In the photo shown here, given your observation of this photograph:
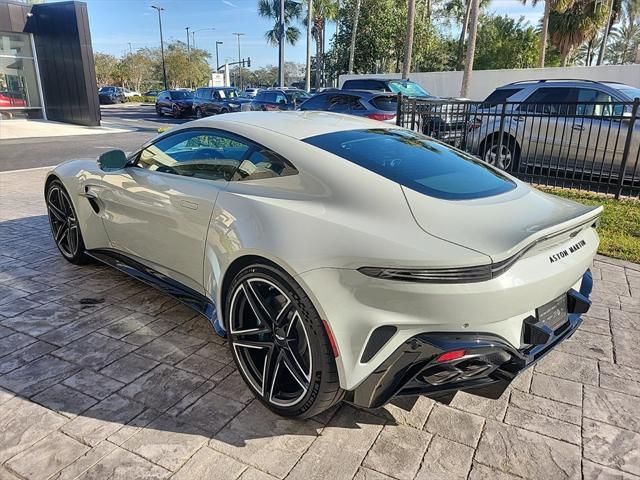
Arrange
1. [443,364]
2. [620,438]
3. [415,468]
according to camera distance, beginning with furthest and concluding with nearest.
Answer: [620,438]
[415,468]
[443,364]

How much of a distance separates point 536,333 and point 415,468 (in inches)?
31.8

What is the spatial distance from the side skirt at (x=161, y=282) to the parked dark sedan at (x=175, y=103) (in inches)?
964

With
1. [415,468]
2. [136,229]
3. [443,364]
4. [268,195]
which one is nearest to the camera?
[443,364]

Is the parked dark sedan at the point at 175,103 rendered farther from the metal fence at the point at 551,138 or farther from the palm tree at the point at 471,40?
the metal fence at the point at 551,138

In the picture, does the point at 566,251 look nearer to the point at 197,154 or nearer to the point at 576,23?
the point at 197,154

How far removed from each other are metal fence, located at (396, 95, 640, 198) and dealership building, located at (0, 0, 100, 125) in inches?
635

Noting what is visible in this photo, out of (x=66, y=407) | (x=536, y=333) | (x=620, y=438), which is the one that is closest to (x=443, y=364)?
(x=536, y=333)

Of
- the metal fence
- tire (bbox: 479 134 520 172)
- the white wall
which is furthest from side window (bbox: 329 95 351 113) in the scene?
the white wall

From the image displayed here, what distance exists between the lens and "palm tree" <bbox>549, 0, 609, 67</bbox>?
1134 inches

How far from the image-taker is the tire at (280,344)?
2168mm

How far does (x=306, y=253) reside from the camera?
2.15 metres

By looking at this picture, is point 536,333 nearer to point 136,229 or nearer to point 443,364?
point 443,364

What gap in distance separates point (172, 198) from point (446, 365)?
196 cm

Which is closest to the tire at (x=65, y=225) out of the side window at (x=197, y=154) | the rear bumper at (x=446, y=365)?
the side window at (x=197, y=154)
